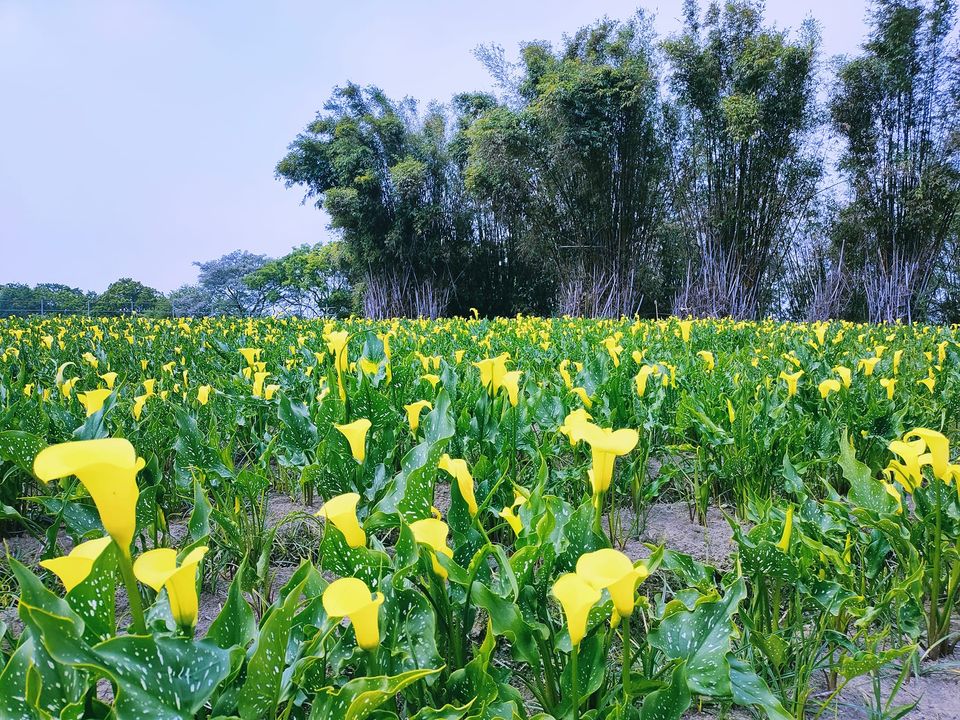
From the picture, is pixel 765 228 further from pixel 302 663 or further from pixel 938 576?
pixel 302 663

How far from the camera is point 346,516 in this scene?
0.77 m

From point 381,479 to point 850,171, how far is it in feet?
49.8

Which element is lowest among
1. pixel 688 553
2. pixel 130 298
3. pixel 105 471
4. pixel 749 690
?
pixel 688 553

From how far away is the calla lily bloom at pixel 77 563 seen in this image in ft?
2.01

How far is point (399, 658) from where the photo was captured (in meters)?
0.77

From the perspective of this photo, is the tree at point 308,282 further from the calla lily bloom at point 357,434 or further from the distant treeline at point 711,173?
the calla lily bloom at point 357,434

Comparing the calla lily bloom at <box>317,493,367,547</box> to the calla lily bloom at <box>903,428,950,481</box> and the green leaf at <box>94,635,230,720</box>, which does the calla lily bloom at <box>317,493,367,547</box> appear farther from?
the calla lily bloom at <box>903,428,950,481</box>

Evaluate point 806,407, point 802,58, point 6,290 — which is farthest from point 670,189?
point 6,290

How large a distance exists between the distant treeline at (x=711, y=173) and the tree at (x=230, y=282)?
30.2 m

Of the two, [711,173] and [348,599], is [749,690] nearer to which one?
[348,599]

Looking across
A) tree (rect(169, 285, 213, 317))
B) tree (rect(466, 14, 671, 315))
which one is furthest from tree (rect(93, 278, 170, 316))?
tree (rect(466, 14, 671, 315))

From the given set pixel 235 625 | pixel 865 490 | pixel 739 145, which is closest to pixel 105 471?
pixel 235 625

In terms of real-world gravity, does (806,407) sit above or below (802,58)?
below

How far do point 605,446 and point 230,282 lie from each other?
4972 centimetres
